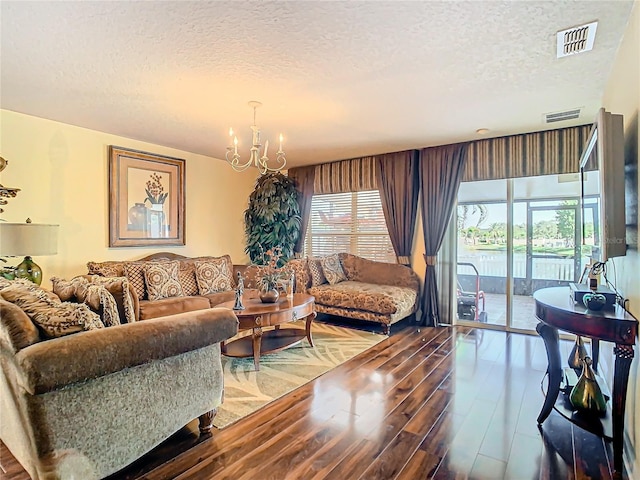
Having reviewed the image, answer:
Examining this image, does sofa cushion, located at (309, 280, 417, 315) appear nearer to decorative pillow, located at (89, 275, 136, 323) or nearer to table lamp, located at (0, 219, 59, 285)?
decorative pillow, located at (89, 275, 136, 323)

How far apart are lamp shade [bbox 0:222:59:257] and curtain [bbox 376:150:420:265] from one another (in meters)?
4.15

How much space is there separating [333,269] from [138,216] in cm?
284

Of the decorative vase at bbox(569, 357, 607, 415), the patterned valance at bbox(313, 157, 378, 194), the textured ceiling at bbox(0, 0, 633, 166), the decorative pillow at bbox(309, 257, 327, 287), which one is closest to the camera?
the textured ceiling at bbox(0, 0, 633, 166)

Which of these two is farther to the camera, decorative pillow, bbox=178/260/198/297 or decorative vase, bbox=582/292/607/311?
decorative pillow, bbox=178/260/198/297

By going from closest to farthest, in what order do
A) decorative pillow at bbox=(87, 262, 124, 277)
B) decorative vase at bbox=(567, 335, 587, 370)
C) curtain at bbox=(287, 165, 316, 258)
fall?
decorative vase at bbox=(567, 335, 587, 370)
decorative pillow at bbox=(87, 262, 124, 277)
curtain at bbox=(287, 165, 316, 258)

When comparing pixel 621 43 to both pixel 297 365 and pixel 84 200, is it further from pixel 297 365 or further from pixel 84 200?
pixel 84 200

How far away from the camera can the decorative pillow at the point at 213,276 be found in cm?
473

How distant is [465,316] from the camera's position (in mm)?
5051

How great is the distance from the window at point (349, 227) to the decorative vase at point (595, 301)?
345 cm

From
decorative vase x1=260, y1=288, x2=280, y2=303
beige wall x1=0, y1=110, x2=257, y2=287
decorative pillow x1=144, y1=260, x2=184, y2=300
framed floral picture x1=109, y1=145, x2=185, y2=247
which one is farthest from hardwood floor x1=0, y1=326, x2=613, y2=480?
framed floral picture x1=109, y1=145, x2=185, y2=247

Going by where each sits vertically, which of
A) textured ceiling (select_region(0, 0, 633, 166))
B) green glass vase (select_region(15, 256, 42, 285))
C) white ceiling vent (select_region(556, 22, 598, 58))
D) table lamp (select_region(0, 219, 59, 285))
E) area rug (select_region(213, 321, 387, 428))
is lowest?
area rug (select_region(213, 321, 387, 428))

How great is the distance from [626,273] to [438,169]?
2.98 m

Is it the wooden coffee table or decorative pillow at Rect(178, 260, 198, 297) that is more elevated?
decorative pillow at Rect(178, 260, 198, 297)

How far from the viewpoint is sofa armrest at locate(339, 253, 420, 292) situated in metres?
5.12
